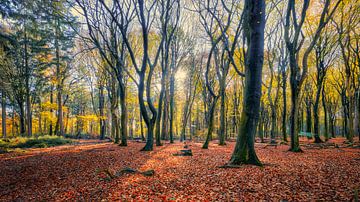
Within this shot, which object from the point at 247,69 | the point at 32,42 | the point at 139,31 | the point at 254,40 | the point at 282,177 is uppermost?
the point at 139,31

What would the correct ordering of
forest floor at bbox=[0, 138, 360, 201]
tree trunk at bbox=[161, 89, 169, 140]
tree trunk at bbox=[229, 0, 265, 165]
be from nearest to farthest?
forest floor at bbox=[0, 138, 360, 201] < tree trunk at bbox=[229, 0, 265, 165] < tree trunk at bbox=[161, 89, 169, 140]

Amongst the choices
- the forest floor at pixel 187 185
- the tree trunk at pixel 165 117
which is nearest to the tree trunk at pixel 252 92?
the forest floor at pixel 187 185

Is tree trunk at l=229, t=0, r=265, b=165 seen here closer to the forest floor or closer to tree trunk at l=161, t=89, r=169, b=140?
the forest floor

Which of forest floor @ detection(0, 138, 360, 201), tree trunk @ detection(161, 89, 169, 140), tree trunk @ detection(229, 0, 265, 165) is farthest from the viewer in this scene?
tree trunk @ detection(161, 89, 169, 140)

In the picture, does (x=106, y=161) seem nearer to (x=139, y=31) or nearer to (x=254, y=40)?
(x=254, y=40)

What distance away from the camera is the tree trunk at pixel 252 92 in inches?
215

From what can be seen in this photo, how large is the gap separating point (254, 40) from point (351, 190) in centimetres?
449

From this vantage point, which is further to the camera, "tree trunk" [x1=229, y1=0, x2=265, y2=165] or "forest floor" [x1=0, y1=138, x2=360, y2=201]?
"tree trunk" [x1=229, y1=0, x2=265, y2=165]

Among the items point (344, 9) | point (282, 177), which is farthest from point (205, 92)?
point (282, 177)

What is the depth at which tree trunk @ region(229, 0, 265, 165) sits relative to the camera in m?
5.45

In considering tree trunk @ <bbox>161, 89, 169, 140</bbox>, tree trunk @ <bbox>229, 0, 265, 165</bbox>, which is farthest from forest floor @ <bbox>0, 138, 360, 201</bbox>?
tree trunk @ <bbox>161, 89, 169, 140</bbox>

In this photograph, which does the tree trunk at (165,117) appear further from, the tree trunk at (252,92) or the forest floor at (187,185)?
the tree trunk at (252,92)

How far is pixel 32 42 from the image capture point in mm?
15305

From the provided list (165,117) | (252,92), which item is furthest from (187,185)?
(165,117)
